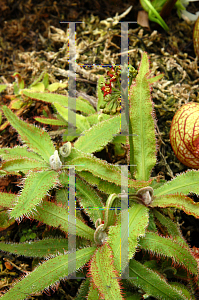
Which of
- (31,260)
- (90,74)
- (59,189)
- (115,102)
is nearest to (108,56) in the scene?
(90,74)

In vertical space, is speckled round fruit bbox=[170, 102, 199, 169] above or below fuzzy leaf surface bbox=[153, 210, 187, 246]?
above

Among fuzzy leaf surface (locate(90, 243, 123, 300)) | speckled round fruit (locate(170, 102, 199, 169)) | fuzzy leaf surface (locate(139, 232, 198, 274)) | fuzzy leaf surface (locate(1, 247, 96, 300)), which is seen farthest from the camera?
speckled round fruit (locate(170, 102, 199, 169))

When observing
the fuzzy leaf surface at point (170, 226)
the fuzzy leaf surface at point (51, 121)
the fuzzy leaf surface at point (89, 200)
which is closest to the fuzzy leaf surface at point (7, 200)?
the fuzzy leaf surface at point (89, 200)

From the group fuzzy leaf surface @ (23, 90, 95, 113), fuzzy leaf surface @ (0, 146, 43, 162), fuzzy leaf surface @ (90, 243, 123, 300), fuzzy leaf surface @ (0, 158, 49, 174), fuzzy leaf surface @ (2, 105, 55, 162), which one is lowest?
fuzzy leaf surface @ (90, 243, 123, 300)

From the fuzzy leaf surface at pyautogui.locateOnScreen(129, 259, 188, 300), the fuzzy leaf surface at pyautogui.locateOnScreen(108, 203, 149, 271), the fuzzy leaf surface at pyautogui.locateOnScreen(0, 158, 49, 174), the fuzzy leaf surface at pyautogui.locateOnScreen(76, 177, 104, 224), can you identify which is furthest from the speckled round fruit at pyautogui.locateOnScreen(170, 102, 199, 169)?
the fuzzy leaf surface at pyautogui.locateOnScreen(0, 158, 49, 174)

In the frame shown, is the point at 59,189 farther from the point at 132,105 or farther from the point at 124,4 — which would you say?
the point at 124,4

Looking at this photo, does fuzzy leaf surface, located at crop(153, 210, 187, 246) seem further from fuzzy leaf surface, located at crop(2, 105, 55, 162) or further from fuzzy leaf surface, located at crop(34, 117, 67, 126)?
fuzzy leaf surface, located at crop(34, 117, 67, 126)
